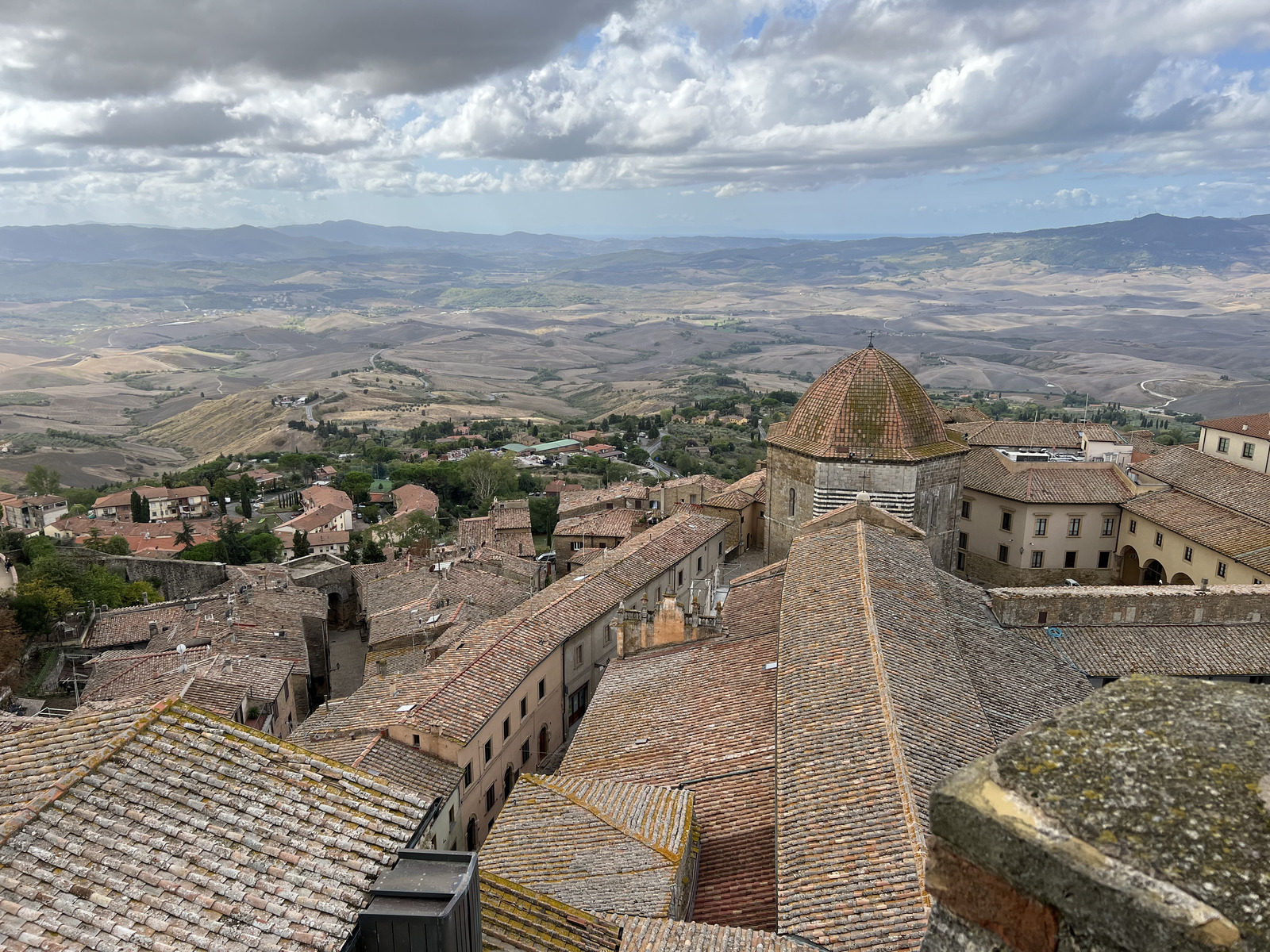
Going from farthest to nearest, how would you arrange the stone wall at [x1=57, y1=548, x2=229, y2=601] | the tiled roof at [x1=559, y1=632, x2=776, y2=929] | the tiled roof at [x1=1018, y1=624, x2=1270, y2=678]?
1. the stone wall at [x1=57, y1=548, x2=229, y2=601]
2. the tiled roof at [x1=1018, y1=624, x2=1270, y2=678]
3. the tiled roof at [x1=559, y1=632, x2=776, y2=929]

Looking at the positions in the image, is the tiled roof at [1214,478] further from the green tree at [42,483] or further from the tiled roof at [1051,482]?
the green tree at [42,483]

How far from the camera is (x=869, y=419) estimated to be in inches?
1126

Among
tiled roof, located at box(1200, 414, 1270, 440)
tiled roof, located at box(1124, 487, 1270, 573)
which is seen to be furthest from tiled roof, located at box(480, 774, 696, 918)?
tiled roof, located at box(1200, 414, 1270, 440)

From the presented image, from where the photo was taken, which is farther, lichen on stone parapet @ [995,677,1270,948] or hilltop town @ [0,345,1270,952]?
hilltop town @ [0,345,1270,952]

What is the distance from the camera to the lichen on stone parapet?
11.6ft

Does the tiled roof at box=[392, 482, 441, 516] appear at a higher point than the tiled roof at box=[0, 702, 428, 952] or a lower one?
lower

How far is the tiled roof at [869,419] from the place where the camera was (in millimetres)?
28219

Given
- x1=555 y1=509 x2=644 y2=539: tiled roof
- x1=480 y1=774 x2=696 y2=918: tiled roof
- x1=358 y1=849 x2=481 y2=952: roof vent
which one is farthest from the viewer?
x1=555 y1=509 x2=644 y2=539: tiled roof

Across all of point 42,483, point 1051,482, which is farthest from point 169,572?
point 42,483

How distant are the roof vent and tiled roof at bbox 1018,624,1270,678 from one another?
19.3m

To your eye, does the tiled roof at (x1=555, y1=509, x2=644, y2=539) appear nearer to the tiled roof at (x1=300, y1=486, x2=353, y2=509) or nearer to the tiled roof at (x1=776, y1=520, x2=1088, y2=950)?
the tiled roof at (x1=776, y1=520, x2=1088, y2=950)

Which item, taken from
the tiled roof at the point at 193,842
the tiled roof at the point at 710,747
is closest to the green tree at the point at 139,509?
the tiled roof at the point at 710,747

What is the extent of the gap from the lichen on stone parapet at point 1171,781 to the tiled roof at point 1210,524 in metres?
29.8

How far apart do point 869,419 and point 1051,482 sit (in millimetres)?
13723
